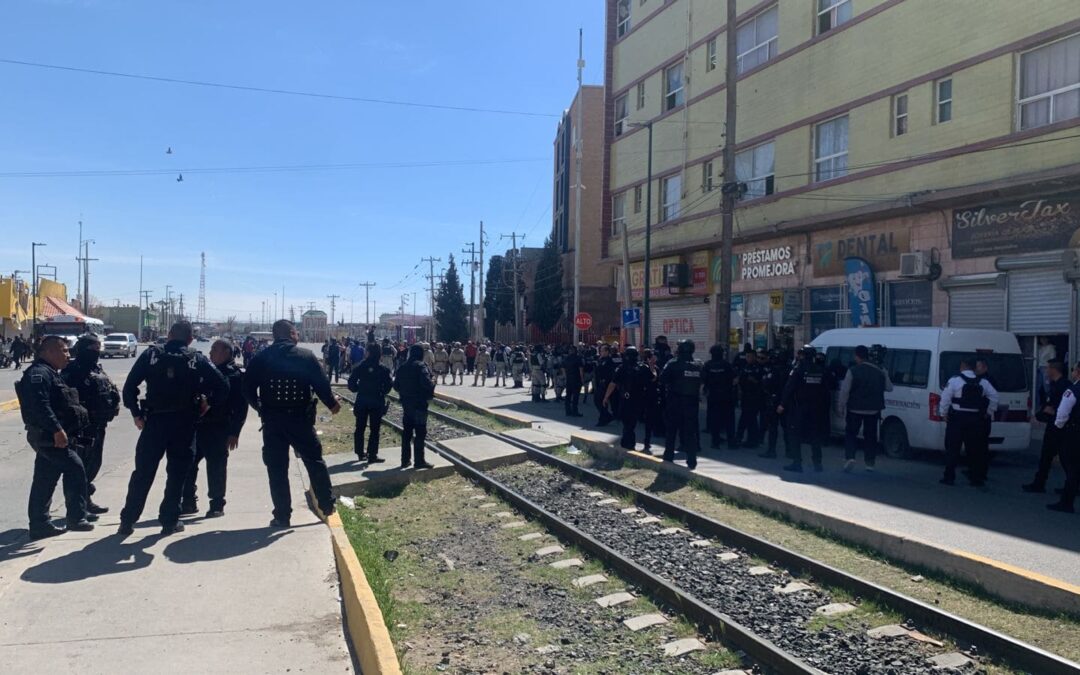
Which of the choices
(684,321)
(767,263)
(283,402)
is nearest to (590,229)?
(684,321)

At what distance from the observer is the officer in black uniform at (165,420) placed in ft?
22.7

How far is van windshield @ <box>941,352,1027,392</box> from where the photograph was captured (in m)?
12.4

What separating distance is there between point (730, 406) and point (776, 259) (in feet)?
37.3

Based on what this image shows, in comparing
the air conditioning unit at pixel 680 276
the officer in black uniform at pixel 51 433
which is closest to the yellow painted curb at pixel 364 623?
the officer in black uniform at pixel 51 433

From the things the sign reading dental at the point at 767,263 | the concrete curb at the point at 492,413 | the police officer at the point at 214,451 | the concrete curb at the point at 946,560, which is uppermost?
the sign reading dental at the point at 767,263

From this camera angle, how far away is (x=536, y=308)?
204 ft

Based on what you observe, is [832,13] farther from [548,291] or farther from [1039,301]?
[548,291]

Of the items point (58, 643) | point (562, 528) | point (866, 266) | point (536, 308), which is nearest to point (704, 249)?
point (866, 266)

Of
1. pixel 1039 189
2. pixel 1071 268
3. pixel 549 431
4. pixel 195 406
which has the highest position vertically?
pixel 1039 189

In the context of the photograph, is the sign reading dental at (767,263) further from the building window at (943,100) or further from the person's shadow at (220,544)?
the person's shadow at (220,544)

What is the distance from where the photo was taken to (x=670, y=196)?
3033 cm

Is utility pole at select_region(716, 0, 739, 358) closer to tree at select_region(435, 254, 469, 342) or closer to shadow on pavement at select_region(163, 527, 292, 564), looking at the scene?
shadow on pavement at select_region(163, 527, 292, 564)

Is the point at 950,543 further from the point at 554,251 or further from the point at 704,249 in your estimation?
the point at 554,251

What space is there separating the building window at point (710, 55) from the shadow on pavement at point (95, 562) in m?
24.6
